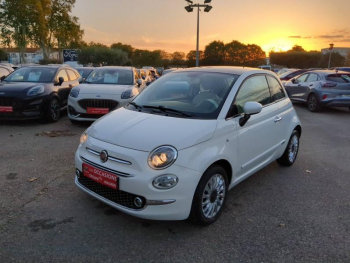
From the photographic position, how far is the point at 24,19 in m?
46.5

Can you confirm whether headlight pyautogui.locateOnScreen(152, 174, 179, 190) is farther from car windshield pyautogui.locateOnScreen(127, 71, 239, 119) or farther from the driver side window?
the driver side window

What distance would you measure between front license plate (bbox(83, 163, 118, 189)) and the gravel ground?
0.49 m

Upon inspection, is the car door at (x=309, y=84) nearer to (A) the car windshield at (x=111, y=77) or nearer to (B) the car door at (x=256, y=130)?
(A) the car windshield at (x=111, y=77)

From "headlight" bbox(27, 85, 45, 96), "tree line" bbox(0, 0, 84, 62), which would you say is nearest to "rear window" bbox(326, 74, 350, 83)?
"headlight" bbox(27, 85, 45, 96)

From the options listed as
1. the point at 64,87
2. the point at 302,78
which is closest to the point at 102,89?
the point at 64,87

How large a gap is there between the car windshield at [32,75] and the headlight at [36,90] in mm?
629

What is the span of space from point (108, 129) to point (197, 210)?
1.28 meters

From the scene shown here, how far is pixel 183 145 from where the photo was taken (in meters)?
2.84

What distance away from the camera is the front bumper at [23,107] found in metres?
7.39

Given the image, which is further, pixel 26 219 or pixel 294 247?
pixel 26 219

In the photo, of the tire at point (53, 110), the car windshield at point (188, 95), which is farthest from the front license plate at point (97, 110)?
the car windshield at point (188, 95)

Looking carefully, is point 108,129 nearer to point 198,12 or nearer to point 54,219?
point 54,219

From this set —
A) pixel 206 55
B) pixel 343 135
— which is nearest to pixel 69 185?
pixel 343 135

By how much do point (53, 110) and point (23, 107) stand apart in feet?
2.74
